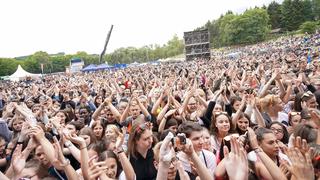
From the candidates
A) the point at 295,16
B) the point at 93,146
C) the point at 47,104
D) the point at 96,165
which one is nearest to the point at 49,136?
the point at 93,146

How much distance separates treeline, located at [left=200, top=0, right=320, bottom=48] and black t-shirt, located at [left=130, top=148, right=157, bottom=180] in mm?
90170

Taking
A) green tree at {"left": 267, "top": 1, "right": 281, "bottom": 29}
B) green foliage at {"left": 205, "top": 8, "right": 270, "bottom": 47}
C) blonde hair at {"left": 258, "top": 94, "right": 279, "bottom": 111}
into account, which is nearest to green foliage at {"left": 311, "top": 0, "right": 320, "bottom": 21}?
green tree at {"left": 267, "top": 1, "right": 281, "bottom": 29}

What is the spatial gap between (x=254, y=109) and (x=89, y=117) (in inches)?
136

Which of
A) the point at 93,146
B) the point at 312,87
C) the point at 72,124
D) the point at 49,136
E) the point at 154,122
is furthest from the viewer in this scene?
the point at 312,87

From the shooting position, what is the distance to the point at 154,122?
6.98m

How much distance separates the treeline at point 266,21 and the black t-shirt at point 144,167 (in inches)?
3550

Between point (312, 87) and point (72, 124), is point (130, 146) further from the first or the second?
point (312, 87)

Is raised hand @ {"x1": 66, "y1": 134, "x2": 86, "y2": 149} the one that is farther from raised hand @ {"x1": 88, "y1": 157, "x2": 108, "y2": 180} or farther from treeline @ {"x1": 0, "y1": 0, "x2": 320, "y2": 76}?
treeline @ {"x1": 0, "y1": 0, "x2": 320, "y2": 76}

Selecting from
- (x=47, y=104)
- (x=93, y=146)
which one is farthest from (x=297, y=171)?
(x=47, y=104)

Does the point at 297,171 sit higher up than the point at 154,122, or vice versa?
the point at 297,171

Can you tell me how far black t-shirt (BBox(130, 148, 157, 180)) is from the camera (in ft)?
13.4

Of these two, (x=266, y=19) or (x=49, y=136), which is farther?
(x=266, y=19)

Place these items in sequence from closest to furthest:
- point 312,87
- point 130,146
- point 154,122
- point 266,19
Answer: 1. point 130,146
2. point 154,122
3. point 312,87
4. point 266,19

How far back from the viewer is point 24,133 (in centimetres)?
497
